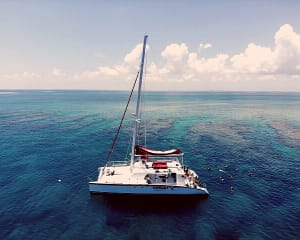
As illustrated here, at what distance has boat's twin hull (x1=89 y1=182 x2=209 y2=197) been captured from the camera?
36.5 metres

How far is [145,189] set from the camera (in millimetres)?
36625

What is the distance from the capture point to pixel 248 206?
34969mm

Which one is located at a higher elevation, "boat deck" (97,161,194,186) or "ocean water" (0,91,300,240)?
"boat deck" (97,161,194,186)

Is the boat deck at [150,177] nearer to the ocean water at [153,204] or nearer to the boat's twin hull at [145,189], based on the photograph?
the boat's twin hull at [145,189]

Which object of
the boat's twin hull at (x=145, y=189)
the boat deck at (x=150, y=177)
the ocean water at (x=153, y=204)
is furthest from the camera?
the boat deck at (x=150, y=177)

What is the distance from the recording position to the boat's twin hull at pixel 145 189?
3647cm

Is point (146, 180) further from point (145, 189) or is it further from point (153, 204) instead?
point (153, 204)

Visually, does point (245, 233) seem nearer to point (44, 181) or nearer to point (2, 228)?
point (2, 228)

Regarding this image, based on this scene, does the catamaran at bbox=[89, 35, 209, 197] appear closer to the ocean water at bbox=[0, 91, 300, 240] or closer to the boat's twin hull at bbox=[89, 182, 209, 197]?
the boat's twin hull at bbox=[89, 182, 209, 197]

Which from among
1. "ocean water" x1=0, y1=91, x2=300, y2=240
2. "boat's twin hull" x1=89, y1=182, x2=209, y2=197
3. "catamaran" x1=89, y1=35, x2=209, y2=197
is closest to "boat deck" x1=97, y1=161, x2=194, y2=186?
"catamaran" x1=89, y1=35, x2=209, y2=197

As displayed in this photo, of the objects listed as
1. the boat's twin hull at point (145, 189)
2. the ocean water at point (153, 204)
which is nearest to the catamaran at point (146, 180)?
the boat's twin hull at point (145, 189)

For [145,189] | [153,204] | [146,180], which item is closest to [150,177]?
[146,180]

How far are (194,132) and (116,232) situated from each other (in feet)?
191

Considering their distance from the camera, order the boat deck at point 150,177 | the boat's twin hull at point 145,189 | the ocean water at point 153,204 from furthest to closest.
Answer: the boat deck at point 150,177 < the boat's twin hull at point 145,189 < the ocean water at point 153,204
